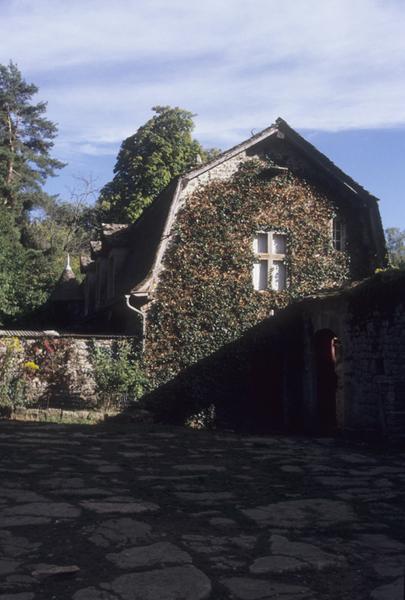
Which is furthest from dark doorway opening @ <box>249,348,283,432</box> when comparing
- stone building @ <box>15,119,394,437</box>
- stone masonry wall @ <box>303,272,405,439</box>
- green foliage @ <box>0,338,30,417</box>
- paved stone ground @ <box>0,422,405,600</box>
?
paved stone ground @ <box>0,422,405,600</box>

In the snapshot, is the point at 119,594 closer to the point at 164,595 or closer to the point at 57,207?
the point at 164,595

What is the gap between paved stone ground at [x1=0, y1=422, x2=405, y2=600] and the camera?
12.6 feet

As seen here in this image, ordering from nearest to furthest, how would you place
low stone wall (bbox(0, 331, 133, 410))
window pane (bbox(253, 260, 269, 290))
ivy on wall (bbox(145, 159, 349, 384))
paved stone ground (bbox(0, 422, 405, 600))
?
paved stone ground (bbox(0, 422, 405, 600))
low stone wall (bbox(0, 331, 133, 410))
ivy on wall (bbox(145, 159, 349, 384))
window pane (bbox(253, 260, 269, 290))

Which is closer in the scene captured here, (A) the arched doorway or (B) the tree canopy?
(A) the arched doorway

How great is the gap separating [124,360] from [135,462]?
317 inches

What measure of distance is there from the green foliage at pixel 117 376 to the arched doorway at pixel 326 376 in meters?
4.31

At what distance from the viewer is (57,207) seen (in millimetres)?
46625

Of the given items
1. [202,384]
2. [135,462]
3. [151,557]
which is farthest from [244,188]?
[151,557]

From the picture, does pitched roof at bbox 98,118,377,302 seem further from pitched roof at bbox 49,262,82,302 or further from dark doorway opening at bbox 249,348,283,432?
pitched roof at bbox 49,262,82,302

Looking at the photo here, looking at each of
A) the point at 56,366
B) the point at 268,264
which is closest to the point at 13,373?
the point at 56,366

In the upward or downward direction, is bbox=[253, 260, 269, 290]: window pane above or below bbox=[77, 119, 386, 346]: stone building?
below

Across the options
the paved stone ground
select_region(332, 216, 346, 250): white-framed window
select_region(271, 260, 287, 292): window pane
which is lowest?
the paved stone ground

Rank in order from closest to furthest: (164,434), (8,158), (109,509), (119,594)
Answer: (119,594) → (109,509) → (164,434) → (8,158)

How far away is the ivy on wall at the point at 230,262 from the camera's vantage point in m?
17.2
